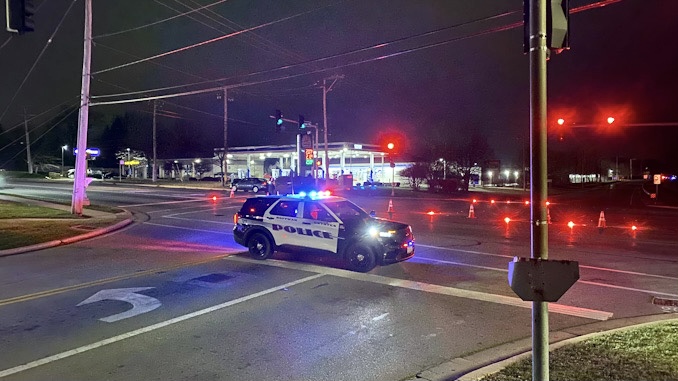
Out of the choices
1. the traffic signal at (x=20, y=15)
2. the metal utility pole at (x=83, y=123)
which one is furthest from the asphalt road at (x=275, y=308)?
the metal utility pole at (x=83, y=123)

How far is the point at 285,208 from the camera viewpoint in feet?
38.3

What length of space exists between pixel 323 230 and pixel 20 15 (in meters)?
8.06

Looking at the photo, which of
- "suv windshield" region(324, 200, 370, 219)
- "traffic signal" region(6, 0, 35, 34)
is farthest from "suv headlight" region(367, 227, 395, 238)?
"traffic signal" region(6, 0, 35, 34)

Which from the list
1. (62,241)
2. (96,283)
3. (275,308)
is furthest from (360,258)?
(62,241)

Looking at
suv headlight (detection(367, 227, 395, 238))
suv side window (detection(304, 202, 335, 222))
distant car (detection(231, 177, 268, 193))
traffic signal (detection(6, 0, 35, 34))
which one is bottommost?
suv headlight (detection(367, 227, 395, 238))

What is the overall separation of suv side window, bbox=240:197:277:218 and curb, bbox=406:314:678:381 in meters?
7.15

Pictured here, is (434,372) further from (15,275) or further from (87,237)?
(87,237)

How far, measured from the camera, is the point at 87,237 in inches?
651

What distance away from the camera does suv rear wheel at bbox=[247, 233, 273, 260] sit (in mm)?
11883

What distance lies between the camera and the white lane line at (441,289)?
754cm

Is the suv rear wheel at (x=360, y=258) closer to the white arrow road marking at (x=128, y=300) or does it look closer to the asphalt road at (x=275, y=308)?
the asphalt road at (x=275, y=308)

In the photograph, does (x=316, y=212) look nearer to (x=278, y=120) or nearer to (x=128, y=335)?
(x=128, y=335)

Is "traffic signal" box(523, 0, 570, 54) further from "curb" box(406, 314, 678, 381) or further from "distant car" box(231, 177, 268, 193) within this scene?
"distant car" box(231, 177, 268, 193)

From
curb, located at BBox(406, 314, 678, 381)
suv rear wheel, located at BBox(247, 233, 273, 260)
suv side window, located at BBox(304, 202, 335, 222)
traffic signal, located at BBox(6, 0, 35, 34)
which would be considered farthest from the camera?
suv rear wheel, located at BBox(247, 233, 273, 260)
